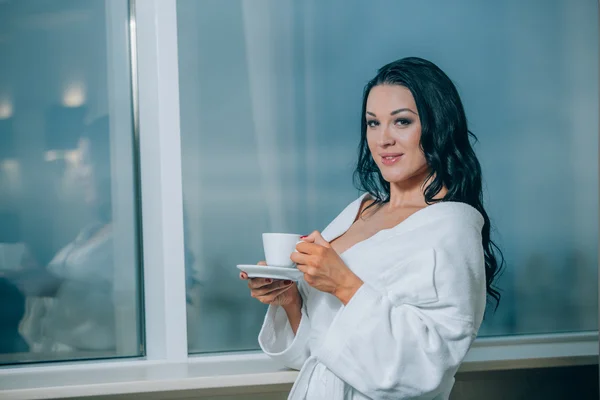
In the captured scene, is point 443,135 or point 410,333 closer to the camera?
point 410,333

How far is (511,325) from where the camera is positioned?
202 cm

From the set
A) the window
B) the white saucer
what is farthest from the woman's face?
the window

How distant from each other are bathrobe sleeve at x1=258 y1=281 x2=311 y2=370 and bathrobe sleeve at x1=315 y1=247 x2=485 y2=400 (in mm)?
243

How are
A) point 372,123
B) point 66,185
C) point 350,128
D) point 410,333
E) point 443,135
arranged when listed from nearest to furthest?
point 410,333 < point 443,135 < point 372,123 < point 66,185 < point 350,128

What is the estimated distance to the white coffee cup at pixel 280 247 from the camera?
1297mm

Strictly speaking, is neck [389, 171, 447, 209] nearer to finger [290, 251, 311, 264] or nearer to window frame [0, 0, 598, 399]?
finger [290, 251, 311, 264]

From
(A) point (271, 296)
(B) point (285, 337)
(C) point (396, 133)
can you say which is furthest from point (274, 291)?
(C) point (396, 133)

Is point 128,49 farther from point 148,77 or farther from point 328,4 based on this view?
point 328,4

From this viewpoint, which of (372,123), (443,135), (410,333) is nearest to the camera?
(410,333)

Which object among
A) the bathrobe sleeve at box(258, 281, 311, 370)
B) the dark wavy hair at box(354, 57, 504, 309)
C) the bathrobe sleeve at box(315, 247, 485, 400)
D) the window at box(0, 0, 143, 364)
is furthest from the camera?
the window at box(0, 0, 143, 364)

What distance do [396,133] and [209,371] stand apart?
2.52ft

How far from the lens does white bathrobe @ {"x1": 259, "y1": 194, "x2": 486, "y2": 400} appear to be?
1226 mm

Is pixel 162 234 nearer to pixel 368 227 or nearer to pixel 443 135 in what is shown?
pixel 368 227

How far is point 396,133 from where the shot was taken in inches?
56.7
